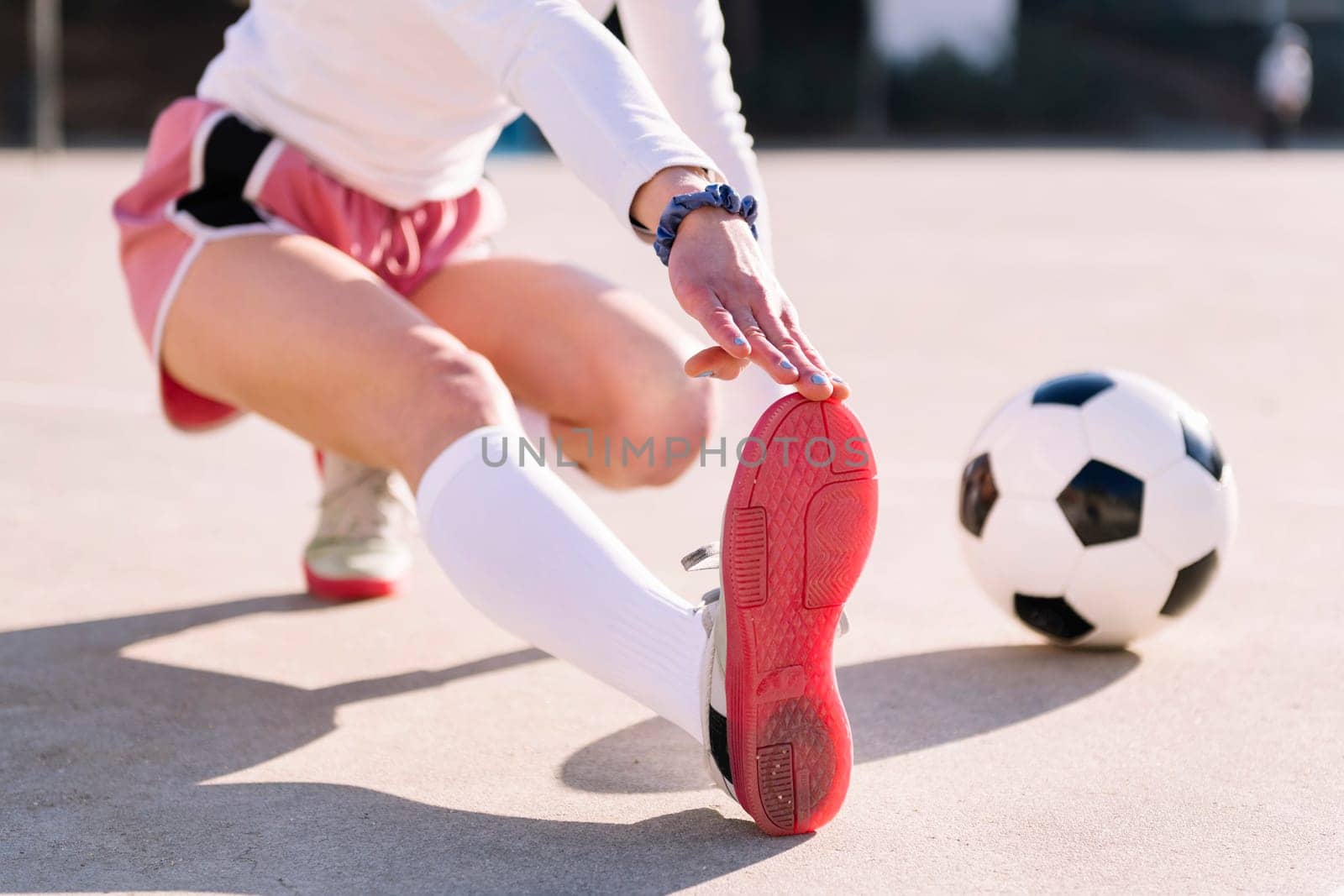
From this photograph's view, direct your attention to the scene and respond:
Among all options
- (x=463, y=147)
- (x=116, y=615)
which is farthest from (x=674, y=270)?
(x=116, y=615)

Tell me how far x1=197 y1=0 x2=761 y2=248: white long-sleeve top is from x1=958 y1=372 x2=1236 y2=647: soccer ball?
67 centimetres

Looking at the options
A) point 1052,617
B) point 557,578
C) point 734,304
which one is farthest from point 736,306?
point 1052,617

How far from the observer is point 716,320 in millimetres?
1740

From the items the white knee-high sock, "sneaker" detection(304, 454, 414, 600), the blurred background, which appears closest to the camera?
the white knee-high sock

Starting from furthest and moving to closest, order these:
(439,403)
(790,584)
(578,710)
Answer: (578,710) < (439,403) < (790,584)

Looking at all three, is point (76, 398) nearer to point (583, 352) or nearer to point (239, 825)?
point (583, 352)

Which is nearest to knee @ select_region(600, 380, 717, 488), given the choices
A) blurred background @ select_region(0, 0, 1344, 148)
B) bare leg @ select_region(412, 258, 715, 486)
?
bare leg @ select_region(412, 258, 715, 486)

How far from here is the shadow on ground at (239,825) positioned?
6.12 feet

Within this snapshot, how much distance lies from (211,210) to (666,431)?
0.81 m

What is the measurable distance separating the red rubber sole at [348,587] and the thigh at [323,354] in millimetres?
516

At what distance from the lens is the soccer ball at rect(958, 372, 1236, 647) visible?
265 cm

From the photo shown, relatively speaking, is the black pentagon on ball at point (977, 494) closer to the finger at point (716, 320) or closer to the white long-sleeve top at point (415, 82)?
the white long-sleeve top at point (415, 82)

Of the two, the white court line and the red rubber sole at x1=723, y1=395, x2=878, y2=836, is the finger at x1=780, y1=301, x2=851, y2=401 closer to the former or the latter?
the red rubber sole at x1=723, y1=395, x2=878, y2=836

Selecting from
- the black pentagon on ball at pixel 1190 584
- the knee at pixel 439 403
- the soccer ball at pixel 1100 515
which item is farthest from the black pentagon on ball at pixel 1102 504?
the knee at pixel 439 403
